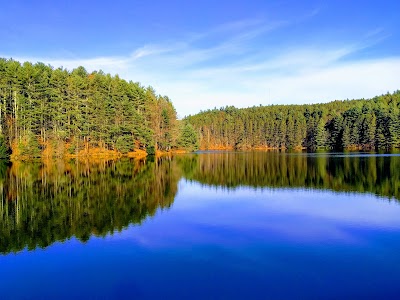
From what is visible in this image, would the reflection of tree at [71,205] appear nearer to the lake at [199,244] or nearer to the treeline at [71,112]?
the lake at [199,244]

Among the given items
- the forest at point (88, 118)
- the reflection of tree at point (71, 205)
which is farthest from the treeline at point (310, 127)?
the reflection of tree at point (71, 205)

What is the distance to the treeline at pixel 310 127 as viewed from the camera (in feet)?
409

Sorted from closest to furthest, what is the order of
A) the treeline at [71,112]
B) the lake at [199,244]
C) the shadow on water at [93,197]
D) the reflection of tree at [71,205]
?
the lake at [199,244], the reflection of tree at [71,205], the shadow on water at [93,197], the treeline at [71,112]

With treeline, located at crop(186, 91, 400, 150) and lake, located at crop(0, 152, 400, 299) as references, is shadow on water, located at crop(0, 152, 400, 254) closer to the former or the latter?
lake, located at crop(0, 152, 400, 299)

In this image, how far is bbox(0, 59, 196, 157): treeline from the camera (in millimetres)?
65625

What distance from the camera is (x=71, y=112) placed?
235 ft

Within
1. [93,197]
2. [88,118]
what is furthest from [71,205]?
[88,118]

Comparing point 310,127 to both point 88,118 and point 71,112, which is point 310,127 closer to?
point 88,118

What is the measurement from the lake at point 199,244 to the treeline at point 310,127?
109 m

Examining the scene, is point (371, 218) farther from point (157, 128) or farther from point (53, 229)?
point (157, 128)

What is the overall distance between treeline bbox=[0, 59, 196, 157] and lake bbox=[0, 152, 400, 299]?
4384 cm

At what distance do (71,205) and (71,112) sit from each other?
53879mm

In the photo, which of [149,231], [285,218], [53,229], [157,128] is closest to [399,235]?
[285,218]

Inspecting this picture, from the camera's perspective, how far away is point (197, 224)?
17.8 meters
